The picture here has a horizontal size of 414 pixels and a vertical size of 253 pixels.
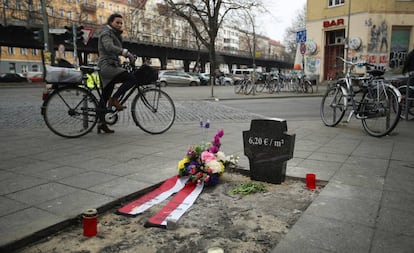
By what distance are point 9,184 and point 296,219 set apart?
2726mm

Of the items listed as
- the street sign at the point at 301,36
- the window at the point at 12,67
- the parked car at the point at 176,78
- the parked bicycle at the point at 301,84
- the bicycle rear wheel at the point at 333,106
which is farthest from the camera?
the window at the point at 12,67

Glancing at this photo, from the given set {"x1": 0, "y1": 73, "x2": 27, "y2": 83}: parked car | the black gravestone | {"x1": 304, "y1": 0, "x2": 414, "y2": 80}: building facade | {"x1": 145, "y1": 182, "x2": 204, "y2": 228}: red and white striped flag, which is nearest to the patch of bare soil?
{"x1": 145, "y1": 182, "x2": 204, "y2": 228}: red and white striped flag

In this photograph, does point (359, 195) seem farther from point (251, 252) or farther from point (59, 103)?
point (59, 103)

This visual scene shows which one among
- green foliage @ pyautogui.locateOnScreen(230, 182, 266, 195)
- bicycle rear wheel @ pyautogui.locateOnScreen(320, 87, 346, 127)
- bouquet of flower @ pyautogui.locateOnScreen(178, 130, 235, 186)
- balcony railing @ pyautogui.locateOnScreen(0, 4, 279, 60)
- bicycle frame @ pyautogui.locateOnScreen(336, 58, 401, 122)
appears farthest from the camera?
balcony railing @ pyautogui.locateOnScreen(0, 4, 279, 60)

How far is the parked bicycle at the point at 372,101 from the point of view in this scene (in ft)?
18.7

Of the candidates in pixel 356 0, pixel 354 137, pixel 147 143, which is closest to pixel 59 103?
pixel 147 143

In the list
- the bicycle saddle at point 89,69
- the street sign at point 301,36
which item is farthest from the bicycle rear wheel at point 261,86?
the bicycle saddle at point 89,69

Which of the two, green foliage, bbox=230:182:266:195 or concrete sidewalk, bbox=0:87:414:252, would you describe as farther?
green foliage, bbox=230:182:266:195

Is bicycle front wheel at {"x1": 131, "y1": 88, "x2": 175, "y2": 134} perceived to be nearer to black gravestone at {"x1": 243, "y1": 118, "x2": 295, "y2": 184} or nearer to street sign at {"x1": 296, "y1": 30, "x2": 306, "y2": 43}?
black gravestone at {"x1": 243, "y1": 118, "x2": 295, "y2": 184}

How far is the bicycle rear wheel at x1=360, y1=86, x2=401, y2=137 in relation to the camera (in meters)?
5.68

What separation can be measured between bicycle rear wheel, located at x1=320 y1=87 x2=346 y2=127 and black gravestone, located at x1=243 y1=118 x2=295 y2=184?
12.1 ft

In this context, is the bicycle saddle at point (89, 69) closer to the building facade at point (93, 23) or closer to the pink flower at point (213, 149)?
the pink flower at point (213, 149)

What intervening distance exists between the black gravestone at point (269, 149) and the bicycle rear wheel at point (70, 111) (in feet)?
10.8

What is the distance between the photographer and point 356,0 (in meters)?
26.2
